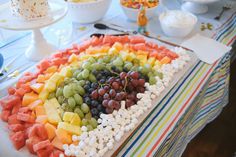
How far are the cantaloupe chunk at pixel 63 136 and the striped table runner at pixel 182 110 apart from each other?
137 mm

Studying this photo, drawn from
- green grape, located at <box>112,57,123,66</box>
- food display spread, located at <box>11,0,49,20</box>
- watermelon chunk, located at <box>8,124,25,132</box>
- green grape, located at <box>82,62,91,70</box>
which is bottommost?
watermelon chunk, located at <box>8,124,25,132</box>

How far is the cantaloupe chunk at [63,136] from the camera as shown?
669 millimetres

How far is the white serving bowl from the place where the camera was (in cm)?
117

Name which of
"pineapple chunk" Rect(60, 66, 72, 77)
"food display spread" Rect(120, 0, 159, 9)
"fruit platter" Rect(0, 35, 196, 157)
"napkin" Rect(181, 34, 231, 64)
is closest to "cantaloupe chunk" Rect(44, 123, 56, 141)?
"fruit platter" Rect(0, 35, 196, 157)

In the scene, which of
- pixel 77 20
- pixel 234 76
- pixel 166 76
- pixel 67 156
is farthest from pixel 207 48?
pixel 234 76

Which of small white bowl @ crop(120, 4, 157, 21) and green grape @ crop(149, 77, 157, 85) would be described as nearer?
green grape @ crop(149, 77, 157, 85)

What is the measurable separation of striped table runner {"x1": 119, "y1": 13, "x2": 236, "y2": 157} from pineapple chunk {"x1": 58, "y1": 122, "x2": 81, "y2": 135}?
123mm

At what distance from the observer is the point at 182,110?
0.84m

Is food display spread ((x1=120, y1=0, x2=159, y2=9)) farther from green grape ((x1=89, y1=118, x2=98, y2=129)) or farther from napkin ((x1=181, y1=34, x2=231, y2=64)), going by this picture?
green grape ((x1=89, y1=118, x2=98, y2=129))

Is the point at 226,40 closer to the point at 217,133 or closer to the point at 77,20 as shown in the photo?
the point at 217,133

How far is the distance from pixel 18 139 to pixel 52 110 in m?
0.12

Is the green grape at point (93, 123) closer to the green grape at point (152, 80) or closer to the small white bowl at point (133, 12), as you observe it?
the green grape at point (152, 80)

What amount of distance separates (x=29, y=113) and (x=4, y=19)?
41 centimetres

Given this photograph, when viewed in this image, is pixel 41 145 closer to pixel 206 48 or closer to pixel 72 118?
pixel 72 118
